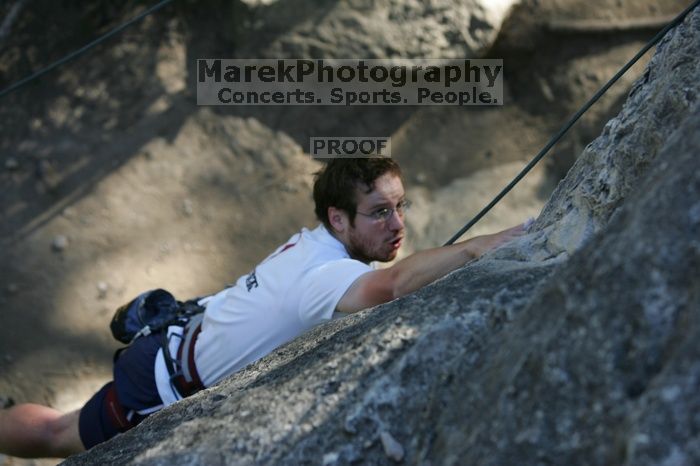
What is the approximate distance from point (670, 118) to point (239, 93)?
3508mm

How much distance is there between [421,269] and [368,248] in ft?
1.81

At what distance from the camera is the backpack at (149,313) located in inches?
103

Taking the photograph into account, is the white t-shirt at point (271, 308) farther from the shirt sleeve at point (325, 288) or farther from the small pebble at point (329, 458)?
the small pebble at point (329, 458)

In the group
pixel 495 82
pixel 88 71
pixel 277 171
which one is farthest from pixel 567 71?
pixel 88 71

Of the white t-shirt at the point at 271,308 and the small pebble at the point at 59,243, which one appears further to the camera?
the small pebble at the point at 59,243

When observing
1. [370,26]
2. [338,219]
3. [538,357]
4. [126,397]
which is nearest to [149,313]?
[126,397]

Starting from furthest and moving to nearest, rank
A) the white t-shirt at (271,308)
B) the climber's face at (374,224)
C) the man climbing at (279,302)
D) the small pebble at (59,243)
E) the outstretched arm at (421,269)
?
1. the small pebble at (59,243)
2. the climber's face at (374,224)
3. the white t-shirt at (271,308)
4. the man climbing at (279,302)
5. the outstretched arm at (421,269)

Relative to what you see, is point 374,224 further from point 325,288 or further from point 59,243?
point 59,243

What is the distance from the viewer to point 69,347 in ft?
13.6

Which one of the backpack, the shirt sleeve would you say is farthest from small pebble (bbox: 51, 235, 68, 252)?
the shirt sleeve

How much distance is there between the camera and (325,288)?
2215mm

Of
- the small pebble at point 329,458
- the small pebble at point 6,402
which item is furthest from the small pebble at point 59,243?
the small pebble at point 329,458

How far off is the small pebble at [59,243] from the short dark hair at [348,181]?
2.19 meters

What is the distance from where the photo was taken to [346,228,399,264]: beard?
256 centimetres
